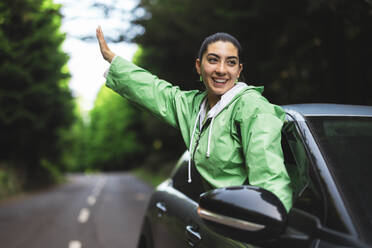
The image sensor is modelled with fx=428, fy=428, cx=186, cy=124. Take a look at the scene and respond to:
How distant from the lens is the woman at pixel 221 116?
5.34 feet

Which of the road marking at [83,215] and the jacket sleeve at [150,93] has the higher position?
the jacket sleeve at [150,93]

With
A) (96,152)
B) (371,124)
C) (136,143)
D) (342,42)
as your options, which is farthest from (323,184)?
(96,152)

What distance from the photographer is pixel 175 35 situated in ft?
35.3

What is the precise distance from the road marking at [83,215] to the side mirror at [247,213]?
9.25 meters

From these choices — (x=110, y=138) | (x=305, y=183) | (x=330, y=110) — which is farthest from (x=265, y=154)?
(x=110, y=138)

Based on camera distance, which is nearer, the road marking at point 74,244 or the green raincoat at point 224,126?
the green raincoat at point 224,126

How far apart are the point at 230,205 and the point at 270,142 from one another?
0.36m

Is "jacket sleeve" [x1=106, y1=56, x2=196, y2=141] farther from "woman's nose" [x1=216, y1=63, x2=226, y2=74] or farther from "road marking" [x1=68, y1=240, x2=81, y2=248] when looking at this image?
"road marking" [x1=68, y1=240, x2=81, y2=248]

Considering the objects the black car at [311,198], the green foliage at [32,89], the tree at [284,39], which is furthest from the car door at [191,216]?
the tree at [284,39]

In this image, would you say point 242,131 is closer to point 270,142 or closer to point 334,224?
point 270,142

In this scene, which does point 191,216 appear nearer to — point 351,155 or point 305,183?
point 305,183

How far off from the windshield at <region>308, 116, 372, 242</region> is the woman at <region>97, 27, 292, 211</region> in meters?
0.20

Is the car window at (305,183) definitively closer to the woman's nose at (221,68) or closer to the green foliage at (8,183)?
the woman's nose at (221,68)

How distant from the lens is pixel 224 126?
182 centimetres
